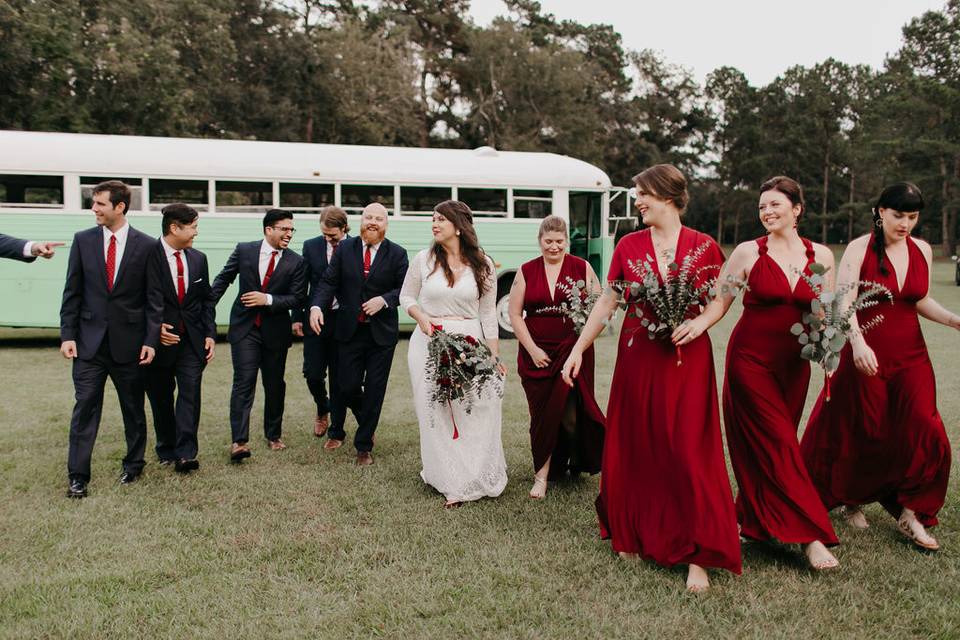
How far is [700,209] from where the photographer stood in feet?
203

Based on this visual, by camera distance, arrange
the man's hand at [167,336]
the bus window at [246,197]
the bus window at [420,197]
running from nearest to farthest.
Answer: the man's hand at [167,336] < the bus window at [246,197] < the bus window at [420,197]

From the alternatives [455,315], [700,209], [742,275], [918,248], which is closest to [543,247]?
[455,315]

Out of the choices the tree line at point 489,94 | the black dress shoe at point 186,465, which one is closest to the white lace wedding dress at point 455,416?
the black dress shoe at point 186,465

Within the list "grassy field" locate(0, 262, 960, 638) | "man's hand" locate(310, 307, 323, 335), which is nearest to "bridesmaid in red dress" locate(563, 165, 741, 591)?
"grassy field" locate(0, 262, 960, 638)

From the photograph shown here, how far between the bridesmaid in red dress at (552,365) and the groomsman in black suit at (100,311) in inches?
105

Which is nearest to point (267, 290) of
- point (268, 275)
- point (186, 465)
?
point (268, 275)

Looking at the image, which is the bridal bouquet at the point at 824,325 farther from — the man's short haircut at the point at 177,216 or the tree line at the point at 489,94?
the tree line at the point at 489,94

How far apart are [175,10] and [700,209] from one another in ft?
150

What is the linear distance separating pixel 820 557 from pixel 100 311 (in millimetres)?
4786

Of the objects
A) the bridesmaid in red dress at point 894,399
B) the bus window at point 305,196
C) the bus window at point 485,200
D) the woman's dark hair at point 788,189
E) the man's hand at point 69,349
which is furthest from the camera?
the bus window at point 485,200

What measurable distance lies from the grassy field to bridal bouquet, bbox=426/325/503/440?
2.48 feet

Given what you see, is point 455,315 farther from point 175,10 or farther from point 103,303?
point 175,10

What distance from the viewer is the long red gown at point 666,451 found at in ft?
12.9

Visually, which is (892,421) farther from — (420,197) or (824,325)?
(420,197)
